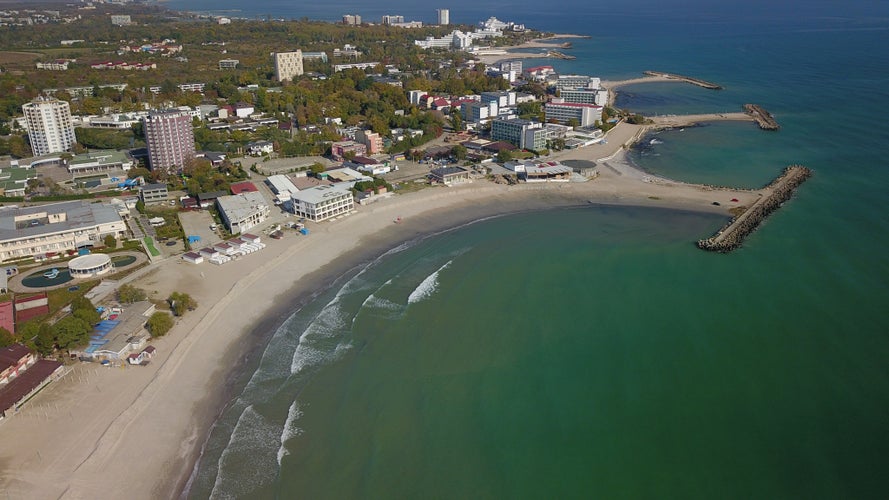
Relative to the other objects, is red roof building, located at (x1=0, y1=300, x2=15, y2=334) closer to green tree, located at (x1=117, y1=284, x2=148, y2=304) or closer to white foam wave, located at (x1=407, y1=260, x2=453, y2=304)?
green tree, located at (x1=117, y1=284, x2=148, y2=304)

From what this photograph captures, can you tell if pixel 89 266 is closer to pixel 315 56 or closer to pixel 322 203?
pixel 322 203

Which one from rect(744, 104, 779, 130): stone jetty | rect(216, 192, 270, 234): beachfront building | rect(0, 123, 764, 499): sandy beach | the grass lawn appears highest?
rect(744, 104, 779, 130): stone jetty

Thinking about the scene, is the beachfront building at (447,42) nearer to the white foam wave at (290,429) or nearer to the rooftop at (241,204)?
the rooftop at (241,204)

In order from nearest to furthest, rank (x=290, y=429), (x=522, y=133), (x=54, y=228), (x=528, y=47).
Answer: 1. (x=290, y=429)
2. (x=54, y=228)
3. (x=522, y=133)
4. (x=528, y=47)

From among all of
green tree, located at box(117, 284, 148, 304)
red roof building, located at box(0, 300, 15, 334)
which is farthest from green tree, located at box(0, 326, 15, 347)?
green tree, located at box(117, 284, 148, 304)

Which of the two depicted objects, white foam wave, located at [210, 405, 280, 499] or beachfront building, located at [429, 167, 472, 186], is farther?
beachfront building, located at [429, 167, 472, 186]

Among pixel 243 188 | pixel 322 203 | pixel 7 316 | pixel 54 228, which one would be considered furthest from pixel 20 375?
pixel 243 188

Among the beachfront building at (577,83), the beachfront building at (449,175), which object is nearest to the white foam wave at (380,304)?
the beachfront building at (449,175)
